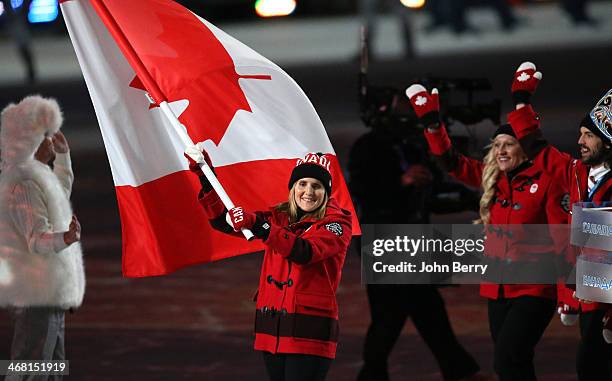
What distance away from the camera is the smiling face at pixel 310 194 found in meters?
6.24

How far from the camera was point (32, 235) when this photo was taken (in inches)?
267

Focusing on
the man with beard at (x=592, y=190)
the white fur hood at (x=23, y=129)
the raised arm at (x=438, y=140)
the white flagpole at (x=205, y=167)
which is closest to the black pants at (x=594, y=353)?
the man with beard at (x=592, y=190)

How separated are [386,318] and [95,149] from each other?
11.3 metres

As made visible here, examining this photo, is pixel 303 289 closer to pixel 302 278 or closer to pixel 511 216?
pixel 302 278

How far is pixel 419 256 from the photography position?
8594 mm

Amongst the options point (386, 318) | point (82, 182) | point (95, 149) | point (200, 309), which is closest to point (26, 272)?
point (386, 318)

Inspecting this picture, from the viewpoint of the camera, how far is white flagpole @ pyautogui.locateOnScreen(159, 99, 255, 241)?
6.03 m

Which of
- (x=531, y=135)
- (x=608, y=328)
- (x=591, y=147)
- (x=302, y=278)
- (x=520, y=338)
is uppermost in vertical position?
(x=591, y=147)

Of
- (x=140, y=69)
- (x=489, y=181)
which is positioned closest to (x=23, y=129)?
(x=140, y=69)

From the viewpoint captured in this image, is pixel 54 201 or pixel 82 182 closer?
pixel 54 201

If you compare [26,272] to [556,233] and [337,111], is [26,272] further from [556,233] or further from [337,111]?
[337,111]

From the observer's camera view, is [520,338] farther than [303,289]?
Yes

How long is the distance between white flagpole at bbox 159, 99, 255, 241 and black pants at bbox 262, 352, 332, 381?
63cm

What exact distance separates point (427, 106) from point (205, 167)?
1.81m
